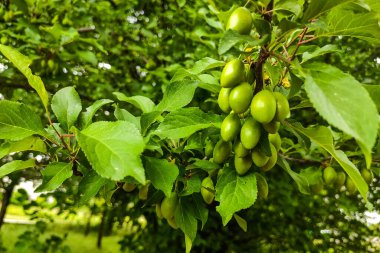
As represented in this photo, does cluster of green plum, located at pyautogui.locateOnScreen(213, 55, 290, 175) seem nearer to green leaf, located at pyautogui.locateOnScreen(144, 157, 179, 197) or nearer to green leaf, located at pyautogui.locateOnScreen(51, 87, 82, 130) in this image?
green leaf, located at pyautogui.locateOnScreen(144, 157, 179, 197)

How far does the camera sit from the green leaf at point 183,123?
104 cm

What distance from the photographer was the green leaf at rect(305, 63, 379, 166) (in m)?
0.62

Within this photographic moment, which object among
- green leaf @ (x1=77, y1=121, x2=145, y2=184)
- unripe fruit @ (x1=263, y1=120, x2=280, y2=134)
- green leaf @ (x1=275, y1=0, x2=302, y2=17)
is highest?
green leaf @ (x1=275, y1=0, x2=302, y2=17)

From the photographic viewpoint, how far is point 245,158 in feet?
3.44

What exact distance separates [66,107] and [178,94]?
364 millimetres

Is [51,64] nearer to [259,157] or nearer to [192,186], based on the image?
[192,186]

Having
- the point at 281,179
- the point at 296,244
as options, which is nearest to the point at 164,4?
the point at 281,179

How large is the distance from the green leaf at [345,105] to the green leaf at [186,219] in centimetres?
64

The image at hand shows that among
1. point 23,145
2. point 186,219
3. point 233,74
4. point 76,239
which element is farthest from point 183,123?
point 76,239

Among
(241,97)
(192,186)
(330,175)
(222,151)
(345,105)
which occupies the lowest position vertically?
(330,175)

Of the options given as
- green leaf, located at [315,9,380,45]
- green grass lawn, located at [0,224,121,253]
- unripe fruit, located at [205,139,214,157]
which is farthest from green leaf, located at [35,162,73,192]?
green grass lawn, located at [0,224,121,253]

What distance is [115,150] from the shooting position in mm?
789

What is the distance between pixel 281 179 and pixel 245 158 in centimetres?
277

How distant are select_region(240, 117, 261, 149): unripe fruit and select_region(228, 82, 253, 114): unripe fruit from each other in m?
0.06
